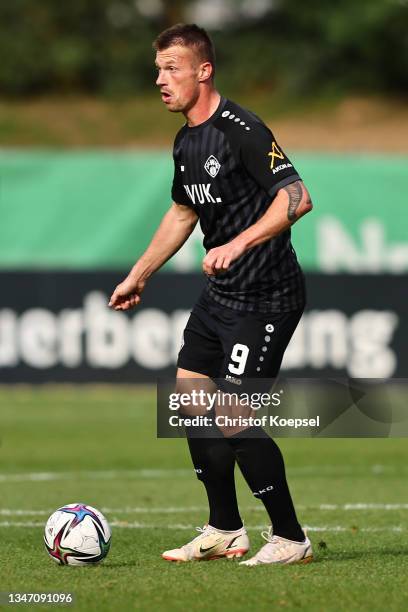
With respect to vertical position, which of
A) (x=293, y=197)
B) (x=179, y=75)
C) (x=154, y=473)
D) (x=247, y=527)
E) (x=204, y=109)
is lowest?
(x=154, y=473)

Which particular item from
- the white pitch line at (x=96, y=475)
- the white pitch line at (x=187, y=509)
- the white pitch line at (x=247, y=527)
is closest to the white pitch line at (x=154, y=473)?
the white pitch line at (x=96, y=475)

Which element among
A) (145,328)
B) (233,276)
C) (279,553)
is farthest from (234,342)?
(145,328)

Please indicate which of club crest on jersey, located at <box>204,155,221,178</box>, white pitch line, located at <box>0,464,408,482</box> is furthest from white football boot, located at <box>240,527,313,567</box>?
white pitch line, located at <box>0,464,408,482</box>

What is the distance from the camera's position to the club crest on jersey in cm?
673

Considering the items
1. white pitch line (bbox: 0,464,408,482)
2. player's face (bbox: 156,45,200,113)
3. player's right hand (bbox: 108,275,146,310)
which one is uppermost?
player's face (bbox: 156,45,200,113)

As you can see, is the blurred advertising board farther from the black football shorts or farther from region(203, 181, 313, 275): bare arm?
region(203, 181, 313, 275): bare arm

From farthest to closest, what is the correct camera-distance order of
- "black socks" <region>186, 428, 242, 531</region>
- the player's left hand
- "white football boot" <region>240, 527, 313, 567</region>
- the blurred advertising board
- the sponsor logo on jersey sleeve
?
the blurred advertising board
"black socks" <region>186, 428, 242, 531</region>
"white football boot" <region>240, 527, 313, 567</region>
the sponsor logo on jersey sleeve
the player's left hand

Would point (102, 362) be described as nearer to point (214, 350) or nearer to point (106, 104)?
point (214, 350)

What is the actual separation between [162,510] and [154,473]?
2.47 m

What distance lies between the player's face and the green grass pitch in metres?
2.27

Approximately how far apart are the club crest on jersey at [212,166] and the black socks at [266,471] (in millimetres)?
1249

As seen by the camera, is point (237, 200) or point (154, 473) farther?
point (154, 473)

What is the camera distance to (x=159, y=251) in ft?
24.2

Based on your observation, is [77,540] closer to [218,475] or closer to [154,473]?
[218,475]
